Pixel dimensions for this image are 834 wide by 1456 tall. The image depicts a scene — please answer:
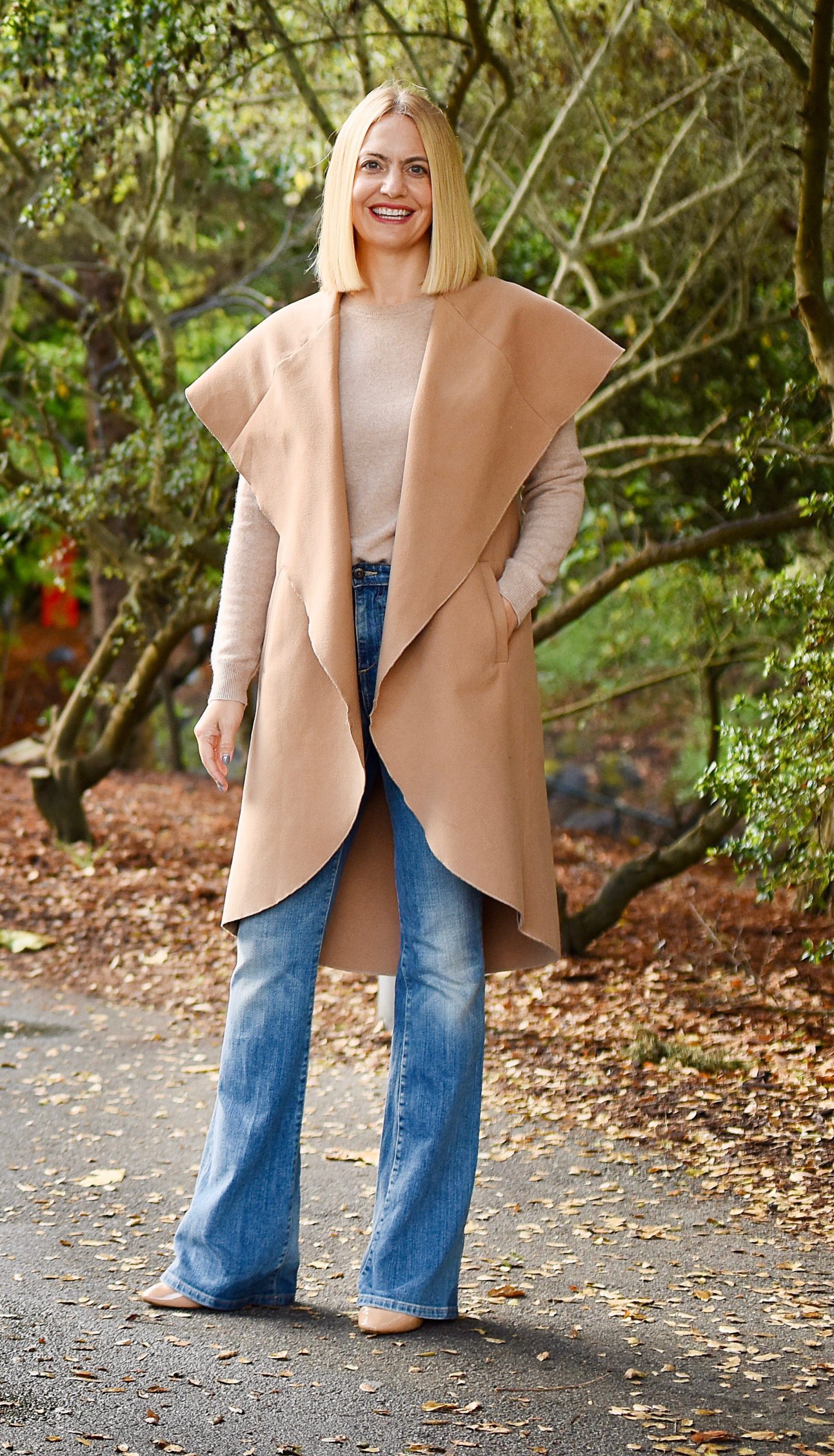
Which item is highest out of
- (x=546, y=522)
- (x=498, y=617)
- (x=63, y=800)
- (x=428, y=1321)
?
(x=63, y=800)

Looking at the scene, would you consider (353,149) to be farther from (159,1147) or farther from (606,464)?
(606,464)

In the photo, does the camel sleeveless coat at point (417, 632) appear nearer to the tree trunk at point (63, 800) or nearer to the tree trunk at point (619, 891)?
the tree trunk at point (619, 891)

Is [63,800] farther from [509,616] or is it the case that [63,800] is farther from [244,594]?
[509,616]

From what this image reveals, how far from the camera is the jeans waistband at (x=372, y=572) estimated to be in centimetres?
269

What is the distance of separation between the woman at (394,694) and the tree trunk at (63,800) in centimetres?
581

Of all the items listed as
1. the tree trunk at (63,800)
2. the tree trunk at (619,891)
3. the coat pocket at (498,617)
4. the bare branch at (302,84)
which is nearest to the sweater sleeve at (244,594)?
the coat pocket at (498,617)

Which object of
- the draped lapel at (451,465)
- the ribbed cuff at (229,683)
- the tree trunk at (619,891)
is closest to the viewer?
the draped lapel at (451,465)

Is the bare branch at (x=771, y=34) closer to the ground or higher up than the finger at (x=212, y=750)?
higher up

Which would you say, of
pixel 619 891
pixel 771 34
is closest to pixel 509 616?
pixel 771 34

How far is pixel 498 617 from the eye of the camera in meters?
2.68

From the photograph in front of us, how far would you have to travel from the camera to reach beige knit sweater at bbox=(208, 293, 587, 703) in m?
2.72

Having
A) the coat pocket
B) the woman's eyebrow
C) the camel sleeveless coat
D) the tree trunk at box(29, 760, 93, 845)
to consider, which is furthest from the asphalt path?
the tree trunk at box(29, 760, 93, 845)

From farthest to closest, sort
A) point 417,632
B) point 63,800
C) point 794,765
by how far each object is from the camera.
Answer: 1. point 63,800
2. point 794,765
3. point 417,632

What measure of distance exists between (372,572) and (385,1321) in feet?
4.40
